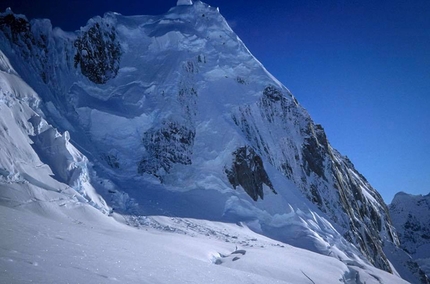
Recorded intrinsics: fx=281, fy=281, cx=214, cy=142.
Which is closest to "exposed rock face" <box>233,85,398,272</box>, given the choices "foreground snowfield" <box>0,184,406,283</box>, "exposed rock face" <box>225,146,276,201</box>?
"exposed rock face" <box>225,146,276,201</box>

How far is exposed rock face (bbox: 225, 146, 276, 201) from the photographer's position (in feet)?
150

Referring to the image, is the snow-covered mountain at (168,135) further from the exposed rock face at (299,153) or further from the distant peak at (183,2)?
the distant peak at (183,2)

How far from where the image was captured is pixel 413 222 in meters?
145

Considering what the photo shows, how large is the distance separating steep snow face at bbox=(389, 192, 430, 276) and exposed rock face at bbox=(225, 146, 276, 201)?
344 feet

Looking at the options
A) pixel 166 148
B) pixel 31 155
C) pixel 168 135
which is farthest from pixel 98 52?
pixel 31 155

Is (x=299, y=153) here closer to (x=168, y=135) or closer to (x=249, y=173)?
(x=249, y=173)

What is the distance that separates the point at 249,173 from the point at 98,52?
35976mm

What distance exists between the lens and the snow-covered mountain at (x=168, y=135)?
28.3 meters

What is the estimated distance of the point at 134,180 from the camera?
40.1m

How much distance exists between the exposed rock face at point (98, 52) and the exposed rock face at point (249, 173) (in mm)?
28613

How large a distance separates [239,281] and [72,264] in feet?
23.6

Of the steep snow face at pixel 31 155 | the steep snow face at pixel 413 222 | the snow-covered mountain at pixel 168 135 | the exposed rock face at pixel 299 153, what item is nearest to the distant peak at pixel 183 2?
the snow-covered mountain at pixel 168 135

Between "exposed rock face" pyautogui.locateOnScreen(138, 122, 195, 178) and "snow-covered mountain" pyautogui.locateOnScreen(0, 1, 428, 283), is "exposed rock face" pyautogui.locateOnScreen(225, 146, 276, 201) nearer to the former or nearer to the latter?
"snow-covered mountain" pyautogui.locateOnScreen(0, 1, 428, 283)

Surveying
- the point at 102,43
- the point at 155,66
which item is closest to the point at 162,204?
the point at 155,66
